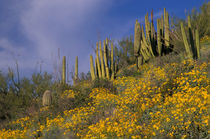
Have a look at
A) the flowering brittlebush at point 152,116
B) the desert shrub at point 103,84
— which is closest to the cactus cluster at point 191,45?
the flowering brittlebush at point 152,116

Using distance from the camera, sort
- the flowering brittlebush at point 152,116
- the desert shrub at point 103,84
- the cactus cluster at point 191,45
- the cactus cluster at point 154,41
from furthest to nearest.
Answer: the cactus cluster at point 154,41 < the desert shrub at point 103,84 < the cactus cluster at point 191,45 < the flowering brittlebush at point 152,116

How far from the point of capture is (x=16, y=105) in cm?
1223

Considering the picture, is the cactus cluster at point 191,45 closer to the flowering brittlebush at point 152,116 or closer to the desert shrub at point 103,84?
the flowering brittlebush at point 152,116

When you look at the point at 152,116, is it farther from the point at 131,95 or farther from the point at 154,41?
the point at 154,41

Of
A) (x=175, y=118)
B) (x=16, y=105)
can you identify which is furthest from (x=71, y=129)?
(x=16, y=105)

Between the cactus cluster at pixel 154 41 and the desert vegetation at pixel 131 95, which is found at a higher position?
the cactus cluster at pixel 154 41

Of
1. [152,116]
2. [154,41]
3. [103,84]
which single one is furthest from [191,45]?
[152,116]

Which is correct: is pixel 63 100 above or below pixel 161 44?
below

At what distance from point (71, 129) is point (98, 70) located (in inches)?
296

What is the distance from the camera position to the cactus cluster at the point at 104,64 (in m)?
13.4

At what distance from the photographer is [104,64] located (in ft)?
45.1

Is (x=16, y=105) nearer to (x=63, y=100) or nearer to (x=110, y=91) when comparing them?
(x=63, y=100)

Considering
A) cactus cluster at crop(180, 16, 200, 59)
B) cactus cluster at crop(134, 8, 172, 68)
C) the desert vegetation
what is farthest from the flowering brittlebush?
cactus cluster at crop(134, 8, 172, 68)

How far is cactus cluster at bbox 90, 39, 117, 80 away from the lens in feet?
43.9
